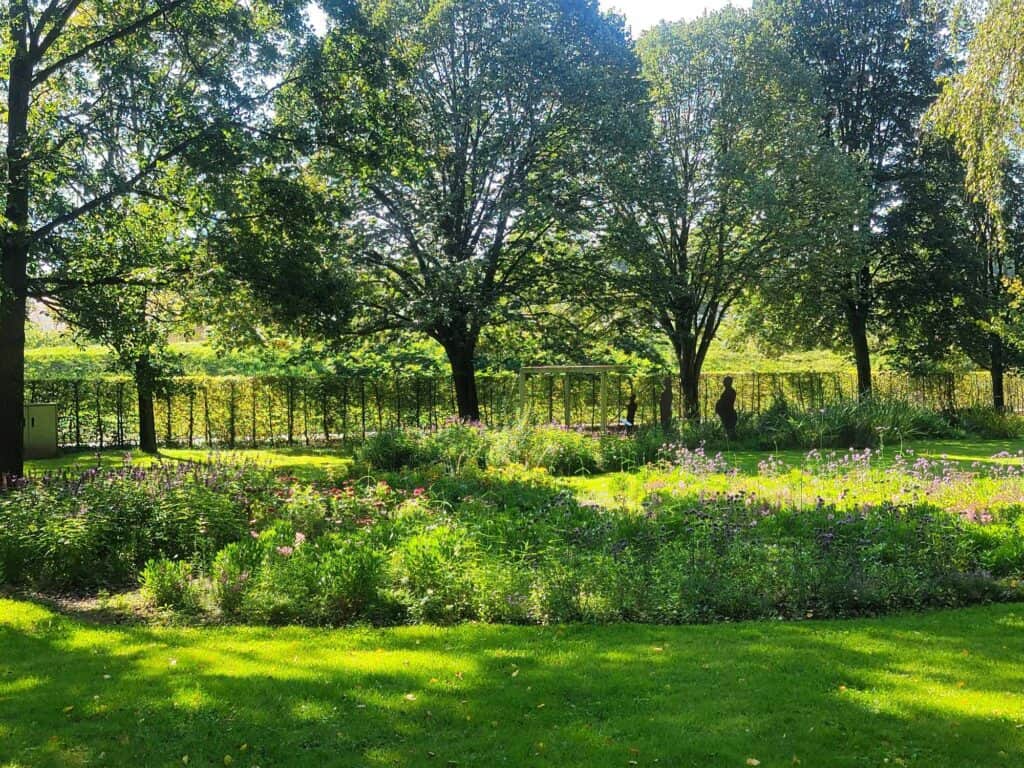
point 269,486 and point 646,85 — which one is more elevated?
point 646,85

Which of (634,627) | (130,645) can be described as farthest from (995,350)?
(130,645)

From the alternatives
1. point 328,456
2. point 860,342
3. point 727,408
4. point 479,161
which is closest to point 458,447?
point 328,456

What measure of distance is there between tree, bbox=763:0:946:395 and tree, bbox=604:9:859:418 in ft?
9.61

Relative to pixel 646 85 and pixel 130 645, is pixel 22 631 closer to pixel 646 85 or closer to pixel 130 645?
pixel 130 645

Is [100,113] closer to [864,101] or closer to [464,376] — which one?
[464,376]

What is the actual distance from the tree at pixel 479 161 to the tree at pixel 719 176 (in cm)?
159

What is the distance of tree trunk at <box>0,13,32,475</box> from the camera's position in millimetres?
9570

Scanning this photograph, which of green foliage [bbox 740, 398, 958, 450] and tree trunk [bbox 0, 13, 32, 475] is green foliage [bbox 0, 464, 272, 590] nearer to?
tree trunk [bbox 0, 13, 32, 475]

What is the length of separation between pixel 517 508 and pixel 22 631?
14.5 feet

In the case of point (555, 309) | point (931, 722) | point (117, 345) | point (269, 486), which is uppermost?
point (555, 309)

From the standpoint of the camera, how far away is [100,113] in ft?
34.1

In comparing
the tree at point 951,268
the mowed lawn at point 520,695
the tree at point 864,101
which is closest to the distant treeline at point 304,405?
the tree at point 951,268

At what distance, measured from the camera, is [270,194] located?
11.5m

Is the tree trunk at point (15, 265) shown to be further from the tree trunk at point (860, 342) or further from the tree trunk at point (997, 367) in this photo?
the tree trunk at point (997, 367)
